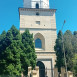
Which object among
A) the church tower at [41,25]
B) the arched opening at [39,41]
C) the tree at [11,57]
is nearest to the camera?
the tree at [11,57]

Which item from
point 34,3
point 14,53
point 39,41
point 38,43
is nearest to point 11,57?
point 14,53

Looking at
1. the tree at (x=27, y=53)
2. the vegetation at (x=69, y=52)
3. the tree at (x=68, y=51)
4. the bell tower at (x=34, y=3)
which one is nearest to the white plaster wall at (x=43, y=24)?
the bell tower at (x=34, y=3)

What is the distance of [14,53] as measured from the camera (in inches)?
779

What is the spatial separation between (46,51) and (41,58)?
1.64 m

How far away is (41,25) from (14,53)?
11347 millimetres

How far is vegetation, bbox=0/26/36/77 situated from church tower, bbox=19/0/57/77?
5.21m

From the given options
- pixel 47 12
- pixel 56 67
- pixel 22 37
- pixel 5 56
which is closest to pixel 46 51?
pixel 56 67

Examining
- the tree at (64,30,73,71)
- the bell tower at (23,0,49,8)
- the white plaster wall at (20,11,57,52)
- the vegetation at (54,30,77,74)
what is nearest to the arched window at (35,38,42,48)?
the white plaster wall at (20,11,57,52)

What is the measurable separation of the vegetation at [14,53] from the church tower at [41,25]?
17.1 ft

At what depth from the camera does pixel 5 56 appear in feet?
64.8

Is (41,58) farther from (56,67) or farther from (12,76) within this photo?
(12,76)

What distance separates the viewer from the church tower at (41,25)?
91.0 feet

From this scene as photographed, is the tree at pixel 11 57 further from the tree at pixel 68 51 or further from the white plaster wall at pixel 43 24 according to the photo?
the white plaster wall at pixel 43 24

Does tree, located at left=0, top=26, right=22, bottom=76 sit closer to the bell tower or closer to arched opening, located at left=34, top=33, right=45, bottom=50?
arched opening, located at left=34, top=33, right=45, bottom=50
